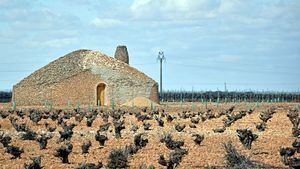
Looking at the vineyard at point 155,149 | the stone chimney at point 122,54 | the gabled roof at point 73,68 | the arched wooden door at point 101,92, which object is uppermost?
the stone chimney at point 122,54

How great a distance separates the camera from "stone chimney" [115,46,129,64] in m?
74.7

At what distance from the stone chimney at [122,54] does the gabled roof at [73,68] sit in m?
6.57

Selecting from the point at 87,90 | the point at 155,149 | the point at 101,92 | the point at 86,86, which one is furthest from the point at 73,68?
the point at 155,149

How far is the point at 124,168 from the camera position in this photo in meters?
15.0

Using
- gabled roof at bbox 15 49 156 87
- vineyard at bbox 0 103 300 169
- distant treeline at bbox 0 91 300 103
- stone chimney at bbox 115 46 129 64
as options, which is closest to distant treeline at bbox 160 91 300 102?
distant treeline at bbox 0 91 300 103

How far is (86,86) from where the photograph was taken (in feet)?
207

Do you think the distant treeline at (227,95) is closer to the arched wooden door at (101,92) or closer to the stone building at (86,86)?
the stone building at (86,86)

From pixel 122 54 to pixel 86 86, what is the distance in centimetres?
1265

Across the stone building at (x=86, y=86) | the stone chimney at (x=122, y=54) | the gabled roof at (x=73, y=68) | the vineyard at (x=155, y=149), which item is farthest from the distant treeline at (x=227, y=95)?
the vineyard at (x=155, y=149)

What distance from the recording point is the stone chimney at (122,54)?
74.7 m

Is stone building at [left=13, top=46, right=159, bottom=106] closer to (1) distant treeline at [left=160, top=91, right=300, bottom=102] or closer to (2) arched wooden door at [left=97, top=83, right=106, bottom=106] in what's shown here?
(2) arched wooden door at [left=97, top=83, right=106, bottom=106]

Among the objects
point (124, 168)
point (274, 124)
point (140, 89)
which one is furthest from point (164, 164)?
point (140, 89)

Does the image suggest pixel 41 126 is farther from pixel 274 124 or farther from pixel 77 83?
pixel 77 83

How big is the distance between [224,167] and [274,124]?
53.3 feet
